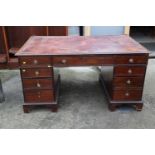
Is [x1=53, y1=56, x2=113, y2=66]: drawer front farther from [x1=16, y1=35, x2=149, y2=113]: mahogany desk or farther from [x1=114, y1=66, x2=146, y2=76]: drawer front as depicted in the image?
[x1=114, y1=66, x2=146, y2=76]: drawer front

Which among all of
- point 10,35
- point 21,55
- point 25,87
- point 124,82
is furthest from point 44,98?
point 10,35

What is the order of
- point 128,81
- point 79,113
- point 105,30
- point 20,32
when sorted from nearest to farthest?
point 128,81 < point 79,113 < point 20,32 < point 105,30

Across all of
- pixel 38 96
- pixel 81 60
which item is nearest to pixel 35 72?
pixel 38 96

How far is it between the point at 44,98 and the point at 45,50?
18.7 inches

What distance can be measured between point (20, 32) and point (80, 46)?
5.65 ft

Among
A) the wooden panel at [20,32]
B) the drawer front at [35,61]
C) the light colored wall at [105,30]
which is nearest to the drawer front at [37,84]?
the drawer front at [35,61]

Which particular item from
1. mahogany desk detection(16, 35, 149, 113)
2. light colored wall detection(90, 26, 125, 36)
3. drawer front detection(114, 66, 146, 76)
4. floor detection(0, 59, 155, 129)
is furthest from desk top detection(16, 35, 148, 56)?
light colored wall detection(90, 26, 125, 36)

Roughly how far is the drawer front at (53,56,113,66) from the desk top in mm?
45

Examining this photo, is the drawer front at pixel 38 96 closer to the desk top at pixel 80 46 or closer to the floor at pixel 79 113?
the floor at pixel 79 113

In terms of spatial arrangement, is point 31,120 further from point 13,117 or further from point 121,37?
point 121,37

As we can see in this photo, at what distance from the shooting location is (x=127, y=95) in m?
2.00

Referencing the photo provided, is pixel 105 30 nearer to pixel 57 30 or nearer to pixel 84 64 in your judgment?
pixel 57 30

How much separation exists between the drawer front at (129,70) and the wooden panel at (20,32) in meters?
1.84

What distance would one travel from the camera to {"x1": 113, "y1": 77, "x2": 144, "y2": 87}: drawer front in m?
1.94
